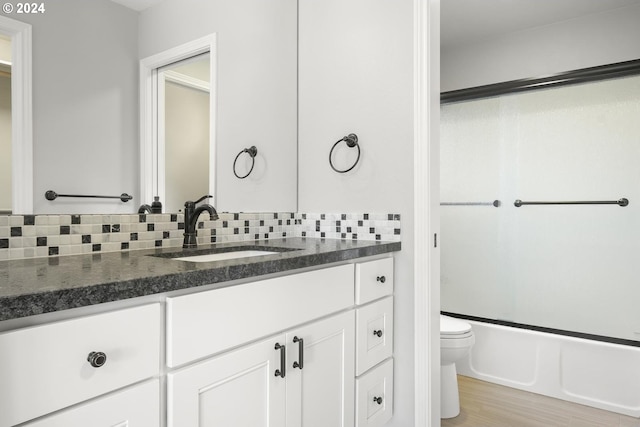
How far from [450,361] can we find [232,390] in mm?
1533

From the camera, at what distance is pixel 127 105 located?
134 centimetres

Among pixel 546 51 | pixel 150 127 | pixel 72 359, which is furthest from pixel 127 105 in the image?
pixel 546 51

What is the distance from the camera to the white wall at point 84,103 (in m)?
1.15

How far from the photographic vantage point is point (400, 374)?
1765mm

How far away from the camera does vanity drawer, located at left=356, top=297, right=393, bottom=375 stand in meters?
1.53

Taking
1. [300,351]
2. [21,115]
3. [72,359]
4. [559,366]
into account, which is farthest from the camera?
[559,366]

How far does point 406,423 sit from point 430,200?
3.12 feet

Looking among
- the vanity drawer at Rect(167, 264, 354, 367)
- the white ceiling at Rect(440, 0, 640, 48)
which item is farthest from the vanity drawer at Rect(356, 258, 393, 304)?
the white ceiling at Rect(440, 0, 640, 48)

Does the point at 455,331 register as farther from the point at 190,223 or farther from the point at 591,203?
the point at 190,223

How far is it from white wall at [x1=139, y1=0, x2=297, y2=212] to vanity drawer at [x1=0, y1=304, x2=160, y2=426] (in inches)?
34.3

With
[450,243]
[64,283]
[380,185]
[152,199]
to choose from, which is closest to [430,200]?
[380,185]

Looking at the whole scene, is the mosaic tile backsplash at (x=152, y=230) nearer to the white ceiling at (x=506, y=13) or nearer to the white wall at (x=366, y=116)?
the white wall at (x=366, y=116)

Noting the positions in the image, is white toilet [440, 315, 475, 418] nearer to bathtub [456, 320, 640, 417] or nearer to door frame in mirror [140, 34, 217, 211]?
bathtub [456, 320, 640, 417]

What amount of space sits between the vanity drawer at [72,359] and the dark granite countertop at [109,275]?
0.04 metres
